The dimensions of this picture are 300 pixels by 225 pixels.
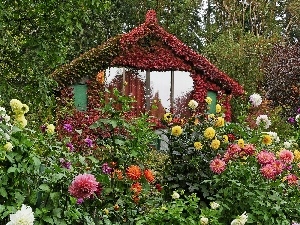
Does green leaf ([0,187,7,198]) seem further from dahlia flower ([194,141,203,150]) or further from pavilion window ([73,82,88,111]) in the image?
pavilion window ([73,82,88,111])

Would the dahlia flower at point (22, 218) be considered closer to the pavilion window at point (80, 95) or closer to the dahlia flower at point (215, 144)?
the dahlia flower at point (215, 144)

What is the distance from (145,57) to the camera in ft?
49.1

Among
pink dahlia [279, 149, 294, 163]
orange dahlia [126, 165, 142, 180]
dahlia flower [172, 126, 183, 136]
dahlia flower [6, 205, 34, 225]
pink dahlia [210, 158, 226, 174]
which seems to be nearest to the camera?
dahlia flower [6, 205, 34, 225]

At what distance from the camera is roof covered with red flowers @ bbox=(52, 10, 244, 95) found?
1427 cm

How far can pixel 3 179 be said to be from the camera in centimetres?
307

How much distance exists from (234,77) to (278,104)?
2.13 m

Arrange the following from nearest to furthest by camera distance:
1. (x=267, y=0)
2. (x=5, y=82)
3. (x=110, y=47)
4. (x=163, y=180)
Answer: (x=163, y=180) → (x=5, y=82) → (x=110, y=47) → (x=267, y=0)

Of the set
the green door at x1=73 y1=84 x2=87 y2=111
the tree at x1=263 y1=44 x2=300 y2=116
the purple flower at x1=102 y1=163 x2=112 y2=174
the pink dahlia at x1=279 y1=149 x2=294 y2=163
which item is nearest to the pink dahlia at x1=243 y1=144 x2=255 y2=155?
the pink dahlia at x1=279 y1=149 x2=294 y2=163

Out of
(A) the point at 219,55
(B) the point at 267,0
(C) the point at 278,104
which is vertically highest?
(B) the point at 267,0

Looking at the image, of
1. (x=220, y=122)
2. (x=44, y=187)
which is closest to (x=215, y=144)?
(x=220, y=122)

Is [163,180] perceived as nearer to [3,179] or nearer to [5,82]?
[3,179]

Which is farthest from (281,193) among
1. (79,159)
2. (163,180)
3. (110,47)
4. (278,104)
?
(278,104)

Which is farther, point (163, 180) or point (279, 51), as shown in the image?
point (279, 51)

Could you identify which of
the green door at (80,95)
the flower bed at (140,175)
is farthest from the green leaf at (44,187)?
the green door at (80,95)
